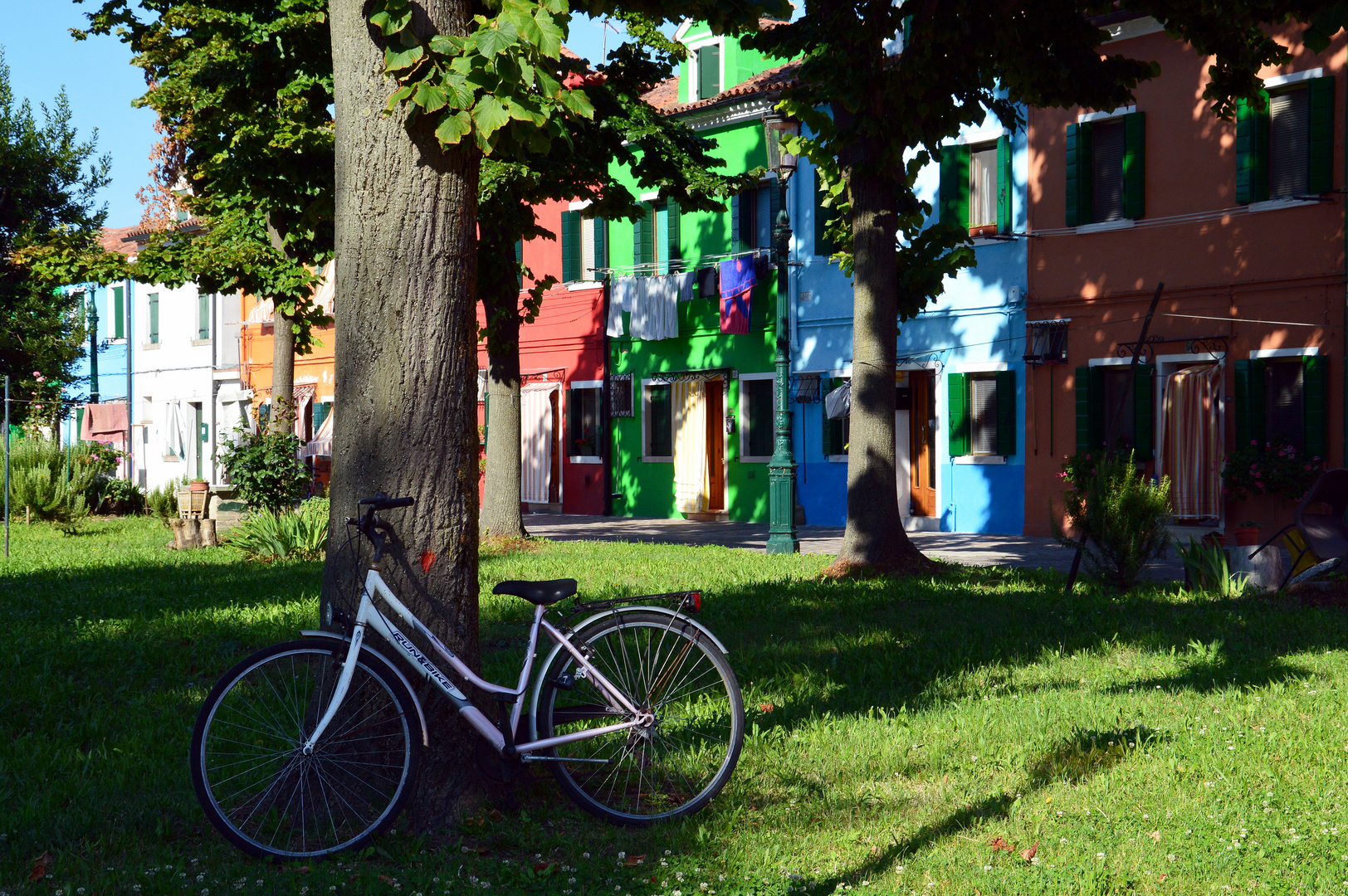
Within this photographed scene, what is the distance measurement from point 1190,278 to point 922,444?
5.21 m

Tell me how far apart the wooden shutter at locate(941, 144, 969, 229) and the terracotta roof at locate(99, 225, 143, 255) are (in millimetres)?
24233

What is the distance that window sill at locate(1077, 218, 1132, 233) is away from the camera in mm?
17469

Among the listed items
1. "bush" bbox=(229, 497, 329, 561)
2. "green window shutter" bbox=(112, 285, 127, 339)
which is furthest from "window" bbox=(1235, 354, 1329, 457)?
"green window shutter" bbox=(112, 285, 127, 339)

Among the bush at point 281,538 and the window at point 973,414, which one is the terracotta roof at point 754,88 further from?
the bush at point 281,538

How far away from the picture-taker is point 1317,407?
15406 mm

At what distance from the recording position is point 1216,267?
16516mm

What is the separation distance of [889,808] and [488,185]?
9704 millimetres

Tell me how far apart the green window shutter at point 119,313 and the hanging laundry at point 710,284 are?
2229 cm

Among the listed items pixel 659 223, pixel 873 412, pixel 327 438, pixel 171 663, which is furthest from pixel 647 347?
pixel 171 663

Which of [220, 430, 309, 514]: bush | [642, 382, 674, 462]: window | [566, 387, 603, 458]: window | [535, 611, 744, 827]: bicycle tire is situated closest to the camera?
[535, 611, 744, 827]: bicycle tire

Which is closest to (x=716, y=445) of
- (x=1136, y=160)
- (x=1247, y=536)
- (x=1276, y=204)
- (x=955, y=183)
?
(x=955, y=183)

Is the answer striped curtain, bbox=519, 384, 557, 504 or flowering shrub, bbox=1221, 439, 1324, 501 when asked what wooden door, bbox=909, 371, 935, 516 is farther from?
striped curtain, bbox=519, 384, 557, 504

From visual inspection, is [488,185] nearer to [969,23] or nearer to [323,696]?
[969,23]

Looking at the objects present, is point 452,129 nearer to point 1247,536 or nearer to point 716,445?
point 1247,536
